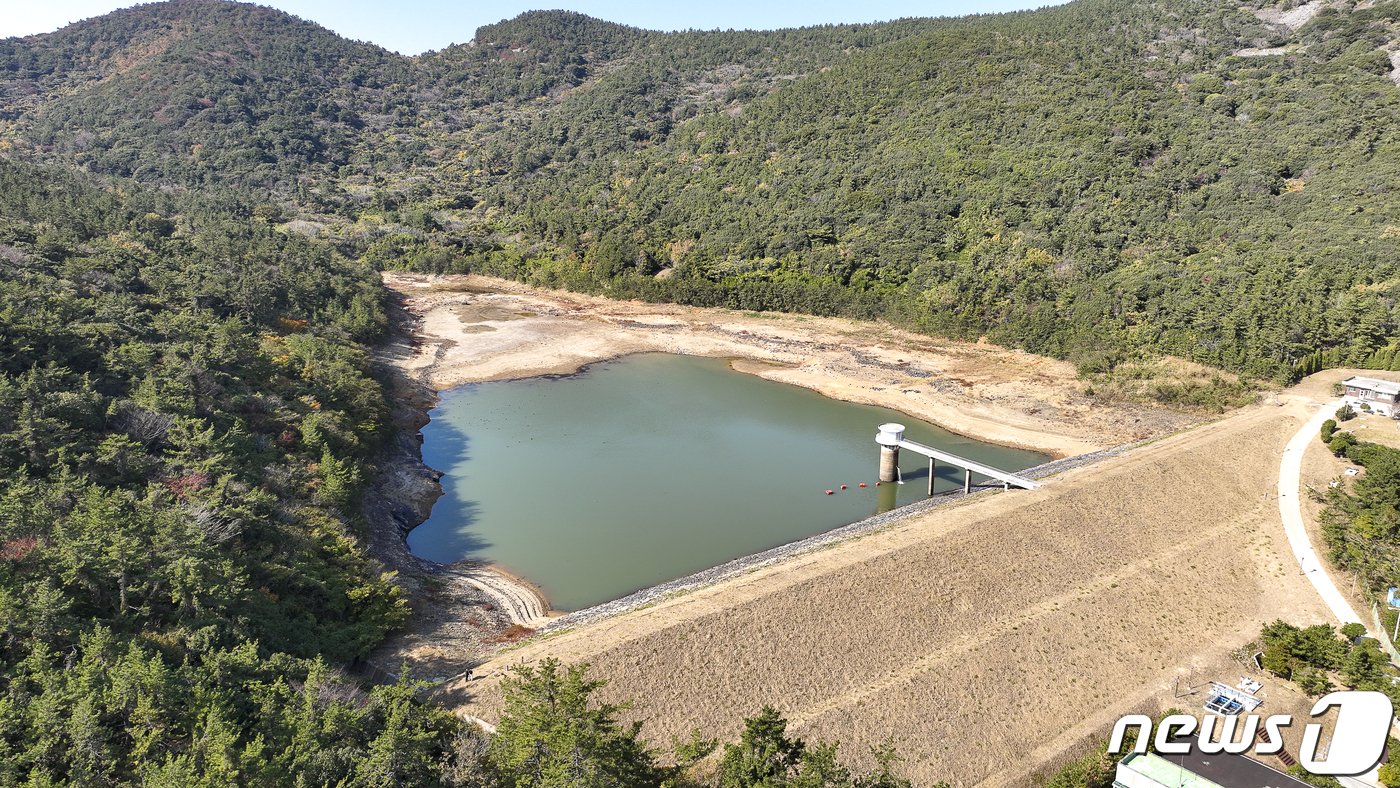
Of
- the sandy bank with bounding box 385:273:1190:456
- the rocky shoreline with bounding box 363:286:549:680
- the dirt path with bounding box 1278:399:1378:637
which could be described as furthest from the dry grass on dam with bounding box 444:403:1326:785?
the sandy bank with bounding box 385:273:1190:456

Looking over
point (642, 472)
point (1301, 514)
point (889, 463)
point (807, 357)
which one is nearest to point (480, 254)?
point (807, 357)

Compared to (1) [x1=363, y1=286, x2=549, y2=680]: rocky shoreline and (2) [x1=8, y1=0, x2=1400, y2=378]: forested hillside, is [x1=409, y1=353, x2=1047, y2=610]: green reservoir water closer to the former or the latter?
(1) [x1=363, y1=286, x2=549, y2=680]: rocky shoreline

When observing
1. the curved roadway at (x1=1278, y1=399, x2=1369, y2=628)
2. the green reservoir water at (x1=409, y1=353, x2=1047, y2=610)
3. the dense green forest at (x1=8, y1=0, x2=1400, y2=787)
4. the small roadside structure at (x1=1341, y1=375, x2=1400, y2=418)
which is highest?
the dense green forest at (x1=8, y1=0, x2=1400, y2=787)

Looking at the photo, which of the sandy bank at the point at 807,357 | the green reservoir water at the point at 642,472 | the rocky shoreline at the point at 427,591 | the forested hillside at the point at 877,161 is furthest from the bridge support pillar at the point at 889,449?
the forested hillside at the point at 877,161

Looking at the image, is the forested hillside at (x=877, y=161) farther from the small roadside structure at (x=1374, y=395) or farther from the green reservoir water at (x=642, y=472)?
the green reservoir water at (x=642, y=472)

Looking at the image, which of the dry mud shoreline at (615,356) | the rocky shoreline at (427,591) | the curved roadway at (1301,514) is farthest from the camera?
the dry mud shoreline at (615,356)

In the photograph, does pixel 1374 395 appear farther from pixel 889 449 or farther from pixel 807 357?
pixel 807 357

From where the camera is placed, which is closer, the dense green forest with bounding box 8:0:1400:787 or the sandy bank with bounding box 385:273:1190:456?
the dense green forest with bounding box 8:0:1400:787
